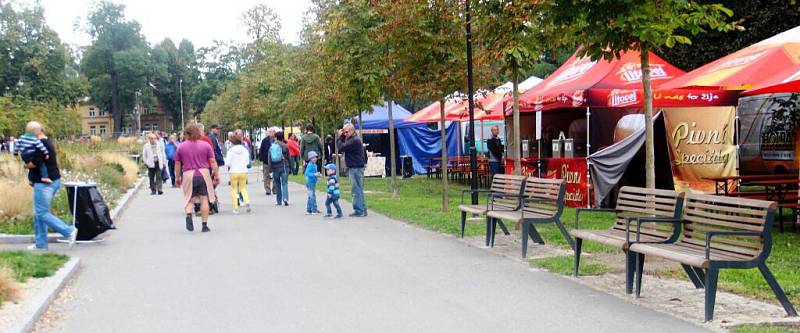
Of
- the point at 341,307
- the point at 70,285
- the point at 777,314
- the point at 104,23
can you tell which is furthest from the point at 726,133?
the point at 104,23

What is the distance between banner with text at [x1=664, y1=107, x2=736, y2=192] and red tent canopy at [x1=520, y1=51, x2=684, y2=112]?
889mm

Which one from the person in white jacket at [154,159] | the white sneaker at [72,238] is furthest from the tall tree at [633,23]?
the person in white jacket at [154,159]

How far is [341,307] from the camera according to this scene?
23.5 feet

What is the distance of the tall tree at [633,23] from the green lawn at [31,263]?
635 cm

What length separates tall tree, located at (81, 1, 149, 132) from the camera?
3905 inches

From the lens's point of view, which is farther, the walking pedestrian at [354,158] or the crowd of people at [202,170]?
the walking pedestrian at [354,158]

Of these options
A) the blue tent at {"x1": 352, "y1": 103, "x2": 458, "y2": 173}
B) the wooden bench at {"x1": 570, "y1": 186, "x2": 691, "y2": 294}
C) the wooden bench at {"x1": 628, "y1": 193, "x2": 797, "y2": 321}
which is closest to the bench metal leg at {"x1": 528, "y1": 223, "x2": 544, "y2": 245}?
the wooden bench at {"x1": 570, "y1": 186, "x2": 691, "y2": 294}

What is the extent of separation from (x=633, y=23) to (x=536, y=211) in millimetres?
2701

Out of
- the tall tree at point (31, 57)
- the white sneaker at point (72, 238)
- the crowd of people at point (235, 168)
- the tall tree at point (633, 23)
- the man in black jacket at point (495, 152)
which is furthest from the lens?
the tall tree at point (31, 57)

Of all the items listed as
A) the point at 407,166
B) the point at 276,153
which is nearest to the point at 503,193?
the point at 276,153

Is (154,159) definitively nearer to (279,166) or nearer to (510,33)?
(279,166)

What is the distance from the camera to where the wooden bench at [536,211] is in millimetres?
9883

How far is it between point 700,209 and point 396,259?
13.2 feet

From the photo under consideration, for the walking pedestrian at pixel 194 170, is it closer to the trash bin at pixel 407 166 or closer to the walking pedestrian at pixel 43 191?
the walking pedestrian at pixel 43 191
